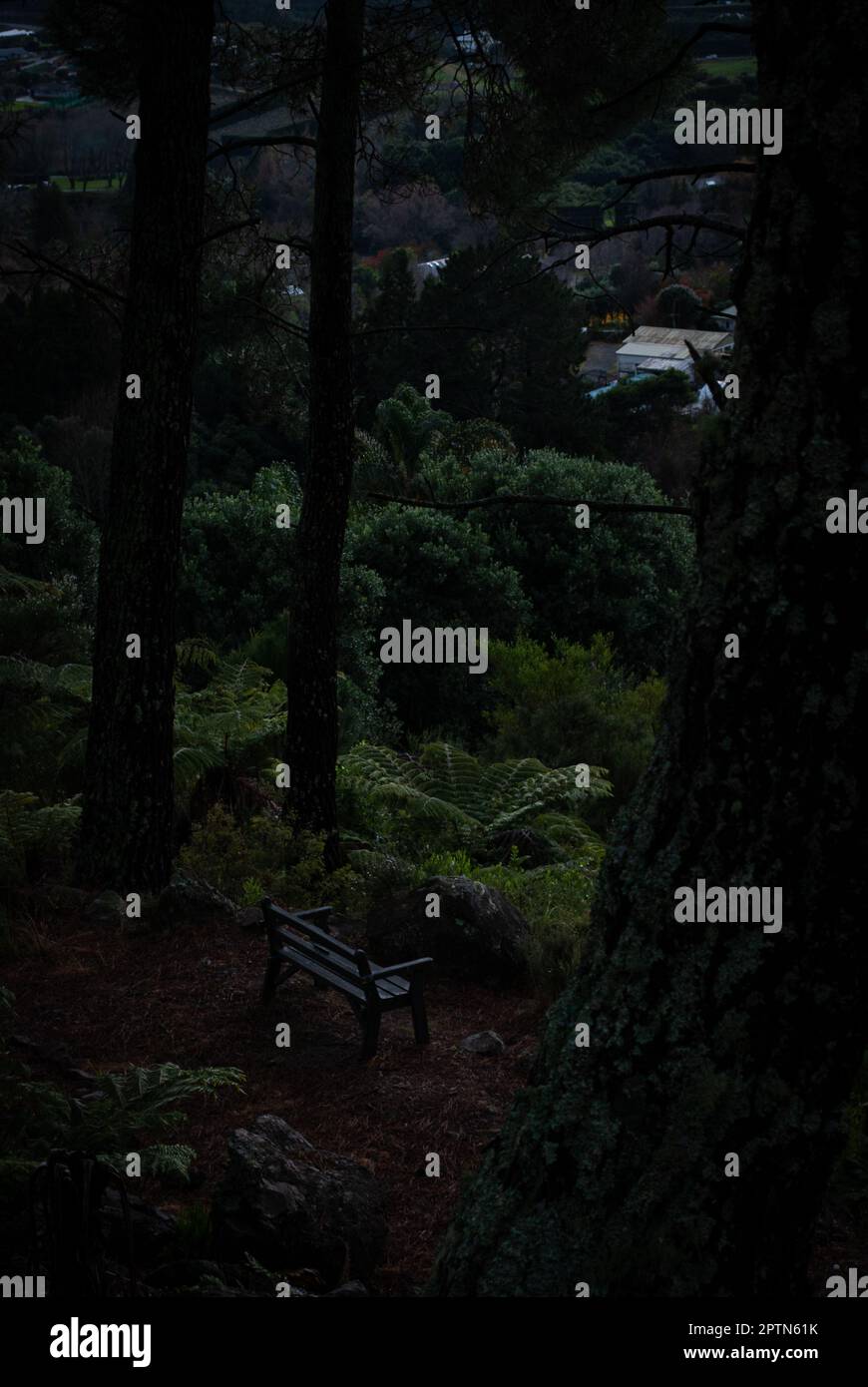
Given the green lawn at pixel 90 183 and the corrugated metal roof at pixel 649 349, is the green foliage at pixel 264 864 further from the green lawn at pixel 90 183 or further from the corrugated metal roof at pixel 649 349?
the green lawn at pixel 90 183

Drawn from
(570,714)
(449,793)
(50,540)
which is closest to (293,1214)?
(449,793)

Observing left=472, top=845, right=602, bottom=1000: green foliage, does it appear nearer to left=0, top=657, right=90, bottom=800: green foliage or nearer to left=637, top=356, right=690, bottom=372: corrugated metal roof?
left=0, top=657, right=90, bottom=800: green foliage

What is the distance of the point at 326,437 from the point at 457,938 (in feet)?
11.0

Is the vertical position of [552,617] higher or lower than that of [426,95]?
lower

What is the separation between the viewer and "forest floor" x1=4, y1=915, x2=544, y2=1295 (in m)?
4.88

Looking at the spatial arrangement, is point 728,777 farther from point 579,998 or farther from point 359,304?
point 359,304

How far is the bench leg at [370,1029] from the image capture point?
229 inches

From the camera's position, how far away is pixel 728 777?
2787 mm

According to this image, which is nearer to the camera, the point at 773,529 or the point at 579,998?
the point at 773,529

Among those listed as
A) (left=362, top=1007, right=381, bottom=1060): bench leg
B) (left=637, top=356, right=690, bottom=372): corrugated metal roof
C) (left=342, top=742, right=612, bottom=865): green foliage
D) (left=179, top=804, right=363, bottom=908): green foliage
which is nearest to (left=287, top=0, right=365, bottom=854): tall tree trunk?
(left=179, top=804, right=363, bottom=908): green foliage

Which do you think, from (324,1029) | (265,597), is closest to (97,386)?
(265,597)

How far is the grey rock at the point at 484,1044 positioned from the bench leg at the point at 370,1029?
19.7 inches

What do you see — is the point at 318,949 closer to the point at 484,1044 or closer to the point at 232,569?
the point at 484,1044
